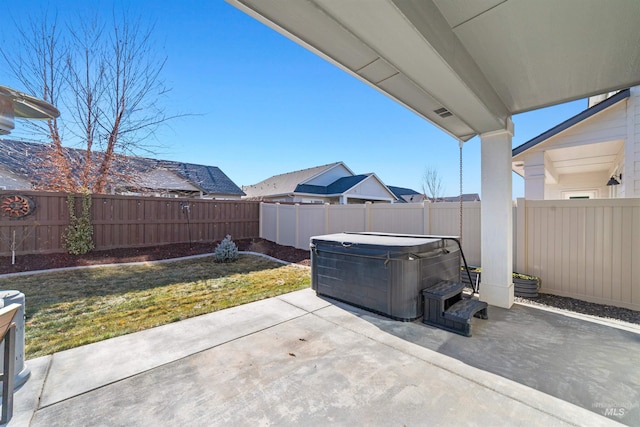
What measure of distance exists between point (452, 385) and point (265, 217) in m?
9.40

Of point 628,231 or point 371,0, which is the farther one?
point 628,231

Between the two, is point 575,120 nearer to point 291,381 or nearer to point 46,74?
point 291,381

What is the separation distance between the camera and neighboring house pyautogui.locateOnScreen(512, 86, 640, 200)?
5047mm

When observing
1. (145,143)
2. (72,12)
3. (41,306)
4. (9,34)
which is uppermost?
(72,12)

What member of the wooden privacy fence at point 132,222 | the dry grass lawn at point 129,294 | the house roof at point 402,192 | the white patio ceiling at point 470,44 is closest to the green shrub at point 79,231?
the wooden privacy fence at point 132,222

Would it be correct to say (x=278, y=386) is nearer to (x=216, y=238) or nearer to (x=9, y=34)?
(x=216, y=238)

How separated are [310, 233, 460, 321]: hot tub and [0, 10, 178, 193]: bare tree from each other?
853 centimetres

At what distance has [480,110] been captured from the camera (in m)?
3.26

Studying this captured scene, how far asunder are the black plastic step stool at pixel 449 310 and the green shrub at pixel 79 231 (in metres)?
8.90

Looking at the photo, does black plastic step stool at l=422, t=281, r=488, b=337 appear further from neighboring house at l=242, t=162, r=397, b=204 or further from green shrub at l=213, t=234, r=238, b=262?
Result: neighboring house at l=242, t=162, r=397, b=204

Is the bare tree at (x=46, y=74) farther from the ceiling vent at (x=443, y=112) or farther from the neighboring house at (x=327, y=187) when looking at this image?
the neighboring house at (x=327, y=187)

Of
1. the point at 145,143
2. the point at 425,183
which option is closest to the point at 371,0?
the point at 145,143

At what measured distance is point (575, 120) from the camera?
5738 mm

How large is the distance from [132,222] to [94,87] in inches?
201
